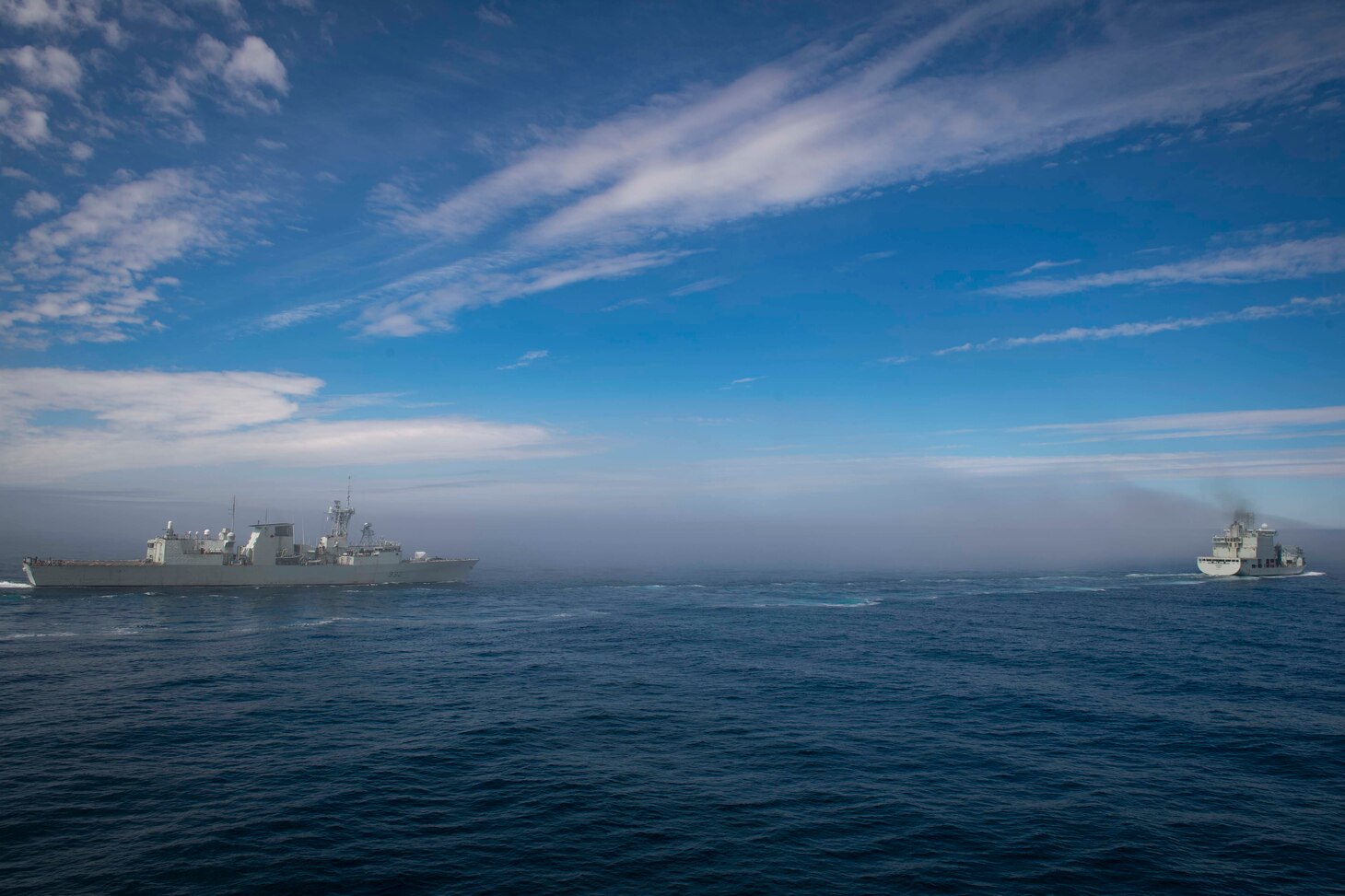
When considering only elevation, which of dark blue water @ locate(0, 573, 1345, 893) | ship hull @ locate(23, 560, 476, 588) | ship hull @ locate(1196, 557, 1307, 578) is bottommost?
dark blue water @ locate(0, 573, 1345, 893)

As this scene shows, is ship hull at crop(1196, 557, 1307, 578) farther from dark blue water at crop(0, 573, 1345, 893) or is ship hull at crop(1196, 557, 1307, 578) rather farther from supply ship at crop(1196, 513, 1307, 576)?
dark blue water at crop(0, 573, 1345, 893)

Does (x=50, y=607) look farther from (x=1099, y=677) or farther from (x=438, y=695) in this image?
(x=1099, y=677)

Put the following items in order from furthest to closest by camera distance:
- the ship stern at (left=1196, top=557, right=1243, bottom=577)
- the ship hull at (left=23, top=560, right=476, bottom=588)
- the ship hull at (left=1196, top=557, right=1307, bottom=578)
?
the ship stern at (left=1196, top=557, right=1243, bottom=577)
the ship hull at (left=1196, top=557, right=1307, bottom=578)
the ship hull at (left=23, top=560, right=476, bottom=588)

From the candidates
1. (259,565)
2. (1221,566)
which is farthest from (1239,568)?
(259,565)

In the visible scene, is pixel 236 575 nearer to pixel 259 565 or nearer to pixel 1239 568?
pixel 259 565

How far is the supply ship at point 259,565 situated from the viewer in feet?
455

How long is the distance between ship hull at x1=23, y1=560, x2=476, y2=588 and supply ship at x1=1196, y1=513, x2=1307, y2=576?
7365 inches

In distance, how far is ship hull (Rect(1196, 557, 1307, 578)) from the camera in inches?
6747

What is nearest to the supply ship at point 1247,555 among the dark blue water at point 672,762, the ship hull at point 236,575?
the dark blue water at point 672,762

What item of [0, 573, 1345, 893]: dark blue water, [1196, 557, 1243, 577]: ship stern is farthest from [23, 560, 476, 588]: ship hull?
[1196, 557, 1243, 577]: ship stern

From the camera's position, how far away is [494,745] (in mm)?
44344

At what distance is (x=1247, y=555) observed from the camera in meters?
174

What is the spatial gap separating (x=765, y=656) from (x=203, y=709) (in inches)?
1967

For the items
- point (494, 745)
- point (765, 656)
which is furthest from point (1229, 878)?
point (765, 656)
